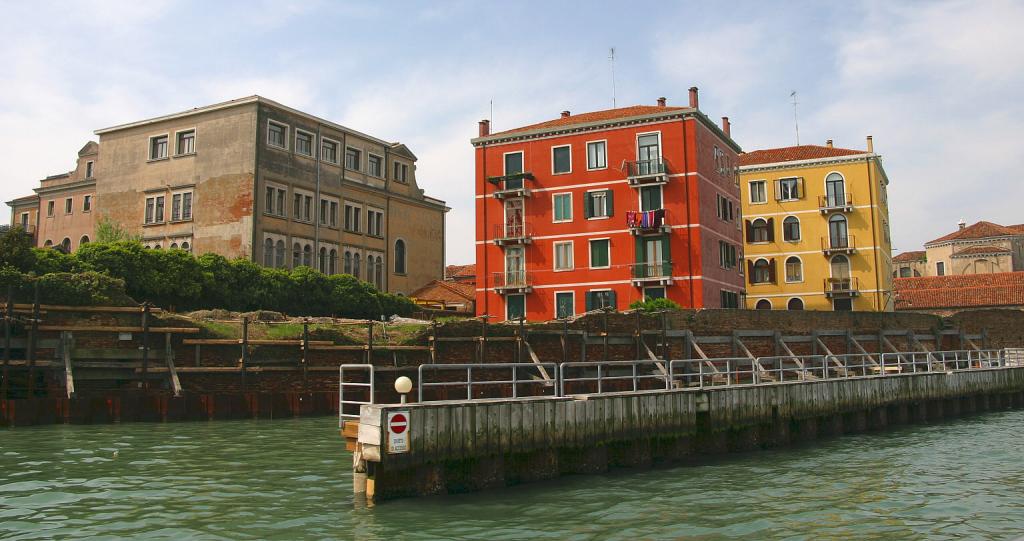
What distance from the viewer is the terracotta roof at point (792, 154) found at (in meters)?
66.9

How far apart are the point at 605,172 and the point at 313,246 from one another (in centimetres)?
2176

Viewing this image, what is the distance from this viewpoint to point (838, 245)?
65562 mm

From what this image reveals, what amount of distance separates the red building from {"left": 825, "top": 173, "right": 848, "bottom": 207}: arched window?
1493cm

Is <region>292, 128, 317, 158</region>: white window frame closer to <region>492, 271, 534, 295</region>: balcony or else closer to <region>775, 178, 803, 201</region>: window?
<region>492, 271, 534, 295</region>: balcony

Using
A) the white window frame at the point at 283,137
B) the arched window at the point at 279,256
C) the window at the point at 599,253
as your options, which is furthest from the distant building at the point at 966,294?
the white window frame at the point at 283,137

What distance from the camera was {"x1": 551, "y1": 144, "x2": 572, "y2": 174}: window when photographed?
52500 mm

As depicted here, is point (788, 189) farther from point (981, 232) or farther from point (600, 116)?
point (981, 232)

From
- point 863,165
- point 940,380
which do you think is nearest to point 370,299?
point 940,380

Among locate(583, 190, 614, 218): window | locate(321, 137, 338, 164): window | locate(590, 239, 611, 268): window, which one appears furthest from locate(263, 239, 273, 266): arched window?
locate(590, 239, 611, 268): window

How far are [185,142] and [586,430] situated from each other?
4861cm

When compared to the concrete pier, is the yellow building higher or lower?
higher

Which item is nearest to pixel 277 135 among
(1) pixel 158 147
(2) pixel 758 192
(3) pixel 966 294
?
(1) pixel 158 147

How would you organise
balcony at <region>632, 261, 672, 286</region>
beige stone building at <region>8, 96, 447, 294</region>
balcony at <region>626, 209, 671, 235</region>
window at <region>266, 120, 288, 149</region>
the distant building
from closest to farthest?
balcony at <region>632, 261, 672, 286</region> → balcony at <region>626, 209, 671, 235</region> → beige stone building at <region>8, 96, 447, 294</region> → window at <region>266, 120, 288, 149</region> → the distant building

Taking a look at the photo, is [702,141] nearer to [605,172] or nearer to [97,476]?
[605,172]
